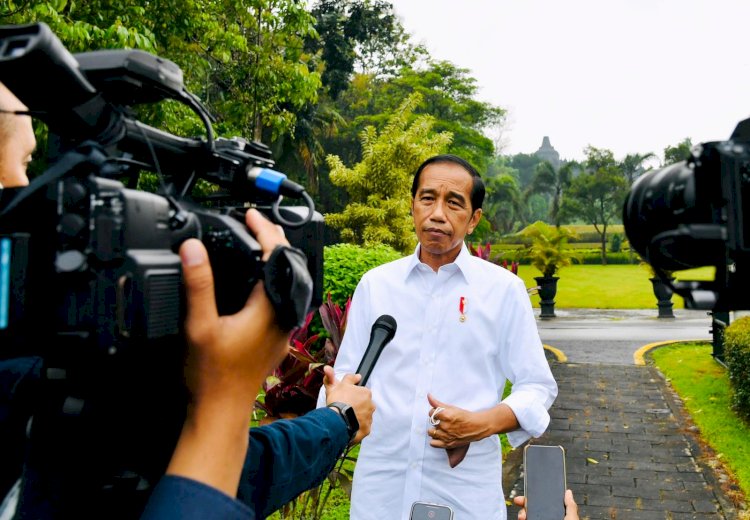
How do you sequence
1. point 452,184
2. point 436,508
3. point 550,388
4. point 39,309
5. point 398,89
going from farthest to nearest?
point 398,89, point 452,184, point 550,388, point 436,508, point 39,309

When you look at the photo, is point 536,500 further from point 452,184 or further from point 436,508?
point 452,184

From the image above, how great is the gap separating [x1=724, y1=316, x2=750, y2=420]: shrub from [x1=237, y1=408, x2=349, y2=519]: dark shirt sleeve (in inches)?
261

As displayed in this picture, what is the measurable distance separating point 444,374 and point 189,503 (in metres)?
1.61

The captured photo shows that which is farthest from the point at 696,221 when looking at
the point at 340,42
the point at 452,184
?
the point at 340,42

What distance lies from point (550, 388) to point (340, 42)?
82.3 ft

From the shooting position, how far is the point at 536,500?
5.58 feet

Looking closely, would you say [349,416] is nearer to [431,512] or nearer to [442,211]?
[431,512]

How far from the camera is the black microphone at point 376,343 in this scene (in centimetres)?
194

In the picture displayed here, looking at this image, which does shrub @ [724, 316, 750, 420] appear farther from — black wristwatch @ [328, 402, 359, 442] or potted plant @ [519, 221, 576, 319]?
potted plant @ [519, 221, 576, 319]

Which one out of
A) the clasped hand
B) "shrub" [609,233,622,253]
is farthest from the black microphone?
"shrub" [609,233,622,253]

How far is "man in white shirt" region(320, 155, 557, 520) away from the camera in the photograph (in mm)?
2297

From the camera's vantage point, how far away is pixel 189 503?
886 mm

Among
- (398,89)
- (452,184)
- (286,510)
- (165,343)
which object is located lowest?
(286,510)

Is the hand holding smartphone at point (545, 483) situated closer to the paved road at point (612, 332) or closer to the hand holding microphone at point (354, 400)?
the hand holding microphone at point (354, 400)
